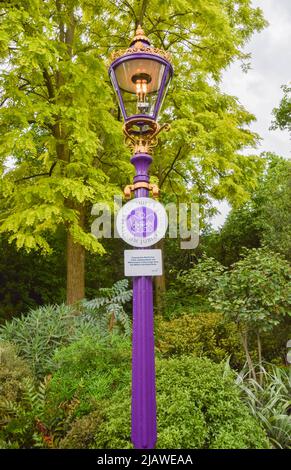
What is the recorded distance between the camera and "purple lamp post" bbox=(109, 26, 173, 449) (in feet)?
10.1

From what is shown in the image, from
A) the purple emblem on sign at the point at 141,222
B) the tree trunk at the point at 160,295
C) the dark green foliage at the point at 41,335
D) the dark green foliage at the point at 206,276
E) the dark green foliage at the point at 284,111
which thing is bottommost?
the dark green foliage at the point at 41,335

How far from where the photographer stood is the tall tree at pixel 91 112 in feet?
23.5

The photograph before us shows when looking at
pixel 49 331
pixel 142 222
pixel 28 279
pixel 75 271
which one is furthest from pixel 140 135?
pixel 28 279

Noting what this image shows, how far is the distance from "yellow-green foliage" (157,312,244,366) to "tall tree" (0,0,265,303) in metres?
2.22

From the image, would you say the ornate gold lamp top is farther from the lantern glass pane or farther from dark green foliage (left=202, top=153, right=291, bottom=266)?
dark green foliage (left=202, top=153, right=291, bottom=266)

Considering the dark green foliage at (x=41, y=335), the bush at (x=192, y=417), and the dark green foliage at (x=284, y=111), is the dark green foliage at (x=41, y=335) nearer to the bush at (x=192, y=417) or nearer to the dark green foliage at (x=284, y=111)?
the bush at (x=192, y=417)

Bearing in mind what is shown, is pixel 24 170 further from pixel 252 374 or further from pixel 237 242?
pixel 237 242

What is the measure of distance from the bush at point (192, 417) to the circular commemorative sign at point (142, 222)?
5.66 feet

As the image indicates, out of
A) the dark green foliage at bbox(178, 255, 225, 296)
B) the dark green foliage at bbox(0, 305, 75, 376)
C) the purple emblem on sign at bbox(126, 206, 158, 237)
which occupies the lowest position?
the dark green foliage at bbox(0, 305, 75, 376)

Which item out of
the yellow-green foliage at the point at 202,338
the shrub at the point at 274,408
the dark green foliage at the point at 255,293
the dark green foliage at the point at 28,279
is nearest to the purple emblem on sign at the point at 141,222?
the shrub at the point at 274,408

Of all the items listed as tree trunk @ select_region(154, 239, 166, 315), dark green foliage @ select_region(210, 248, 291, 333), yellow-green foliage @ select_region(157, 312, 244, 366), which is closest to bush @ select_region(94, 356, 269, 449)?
dark green foliage @ select_region(210, 248, 291, 333)

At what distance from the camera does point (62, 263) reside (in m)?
13.6
